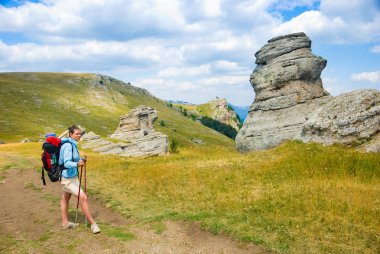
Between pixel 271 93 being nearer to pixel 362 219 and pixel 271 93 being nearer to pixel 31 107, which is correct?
pixel 362 219

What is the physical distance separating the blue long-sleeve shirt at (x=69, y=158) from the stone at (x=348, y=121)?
21610 mm

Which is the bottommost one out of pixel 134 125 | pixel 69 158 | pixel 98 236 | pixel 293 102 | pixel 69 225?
pixel 98 236

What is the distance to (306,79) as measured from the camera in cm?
3703

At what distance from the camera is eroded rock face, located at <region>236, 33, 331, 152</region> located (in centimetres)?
3406

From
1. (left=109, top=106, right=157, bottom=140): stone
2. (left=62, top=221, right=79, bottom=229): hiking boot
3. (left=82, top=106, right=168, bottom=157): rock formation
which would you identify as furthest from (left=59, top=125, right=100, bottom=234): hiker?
→ (left=109, top=106, right=157, bottom=140): stone

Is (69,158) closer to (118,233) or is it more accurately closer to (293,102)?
(118,233)

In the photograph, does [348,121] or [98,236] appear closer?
[98,236]

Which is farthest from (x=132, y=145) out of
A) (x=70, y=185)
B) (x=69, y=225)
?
(x=70, y=185)

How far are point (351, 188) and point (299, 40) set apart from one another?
25.7 meters

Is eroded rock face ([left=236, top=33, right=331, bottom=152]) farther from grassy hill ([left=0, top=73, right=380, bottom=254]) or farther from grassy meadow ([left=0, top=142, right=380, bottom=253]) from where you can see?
grassy meadow ([left=0, top=142, right=380, bottom=253])

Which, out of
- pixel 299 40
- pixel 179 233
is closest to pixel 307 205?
pixel 179 233

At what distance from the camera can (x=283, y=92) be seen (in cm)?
3653

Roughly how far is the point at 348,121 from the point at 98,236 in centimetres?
2267

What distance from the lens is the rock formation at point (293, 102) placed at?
2797cm
